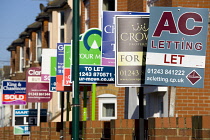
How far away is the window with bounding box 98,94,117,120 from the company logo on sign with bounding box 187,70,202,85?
16582mm

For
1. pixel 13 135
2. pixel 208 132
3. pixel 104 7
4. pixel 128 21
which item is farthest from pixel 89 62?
pixel 13 135

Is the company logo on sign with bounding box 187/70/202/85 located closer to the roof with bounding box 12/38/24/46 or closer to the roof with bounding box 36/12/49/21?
the roof with bounding box 36/12/49/21

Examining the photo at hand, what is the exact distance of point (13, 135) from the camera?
1249 inches

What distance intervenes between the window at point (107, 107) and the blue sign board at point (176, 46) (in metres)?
16.6

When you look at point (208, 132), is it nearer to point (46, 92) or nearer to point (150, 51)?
point (150, 51)

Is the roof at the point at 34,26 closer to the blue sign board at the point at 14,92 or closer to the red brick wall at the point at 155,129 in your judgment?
the blue sign board at the point at 14,92

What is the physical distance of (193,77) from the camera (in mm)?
11289

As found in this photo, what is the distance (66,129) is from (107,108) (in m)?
11.4

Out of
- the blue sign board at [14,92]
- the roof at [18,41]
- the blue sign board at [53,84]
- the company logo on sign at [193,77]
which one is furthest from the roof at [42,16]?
the company logo on sign at [193,77]

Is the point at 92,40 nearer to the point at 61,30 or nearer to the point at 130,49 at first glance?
the point at 130,49

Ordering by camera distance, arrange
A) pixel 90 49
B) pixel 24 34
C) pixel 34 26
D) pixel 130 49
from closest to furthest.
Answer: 1. pixel 130 49
2. pixel 90 49
3. pixel 34 26
4. pixel 24 34

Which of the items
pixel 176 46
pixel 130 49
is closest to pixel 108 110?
pixel 130 49

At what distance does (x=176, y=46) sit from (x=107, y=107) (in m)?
17.5

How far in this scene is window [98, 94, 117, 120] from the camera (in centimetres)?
2802
